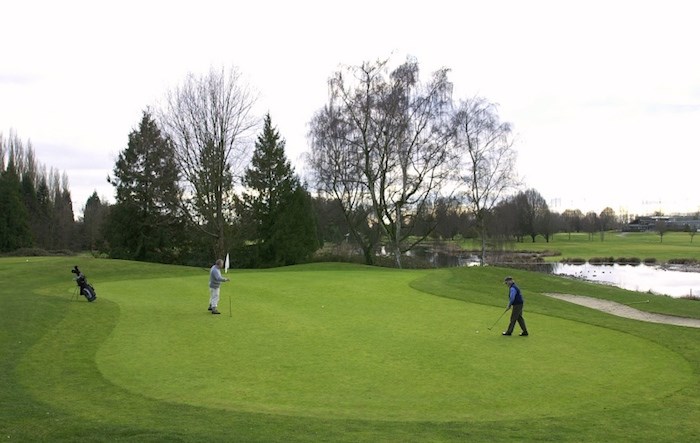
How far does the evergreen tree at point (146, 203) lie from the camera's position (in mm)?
45969

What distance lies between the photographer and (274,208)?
47.8m

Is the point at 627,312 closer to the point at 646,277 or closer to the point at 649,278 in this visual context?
the point at 649,278

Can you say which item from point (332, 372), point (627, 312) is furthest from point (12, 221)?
point (627, 312)

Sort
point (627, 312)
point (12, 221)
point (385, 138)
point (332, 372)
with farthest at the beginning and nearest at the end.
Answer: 1. point (12, 221)
2. point (385, 138)
3. point (627, 312)
4. point (332, 372)

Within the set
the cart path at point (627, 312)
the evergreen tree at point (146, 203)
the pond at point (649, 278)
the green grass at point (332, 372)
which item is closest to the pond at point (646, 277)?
the pond at point (649, 278)

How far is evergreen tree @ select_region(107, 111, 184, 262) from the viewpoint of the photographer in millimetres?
45969

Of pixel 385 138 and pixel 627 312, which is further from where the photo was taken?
pixel 385 138

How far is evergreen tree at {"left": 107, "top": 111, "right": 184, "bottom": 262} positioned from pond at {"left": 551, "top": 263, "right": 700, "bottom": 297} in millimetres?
37127

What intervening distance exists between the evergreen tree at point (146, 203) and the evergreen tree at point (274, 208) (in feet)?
20.3

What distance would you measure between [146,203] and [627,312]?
39.5 m

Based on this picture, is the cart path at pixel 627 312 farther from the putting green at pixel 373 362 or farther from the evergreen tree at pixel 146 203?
the evergreen tree at pixel 146 203

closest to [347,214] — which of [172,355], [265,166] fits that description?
[265,166]

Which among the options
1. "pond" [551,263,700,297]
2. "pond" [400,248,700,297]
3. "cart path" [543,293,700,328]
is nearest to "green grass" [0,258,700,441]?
"cart path" [543,293,700,328]

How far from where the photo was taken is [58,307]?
16.2 m
